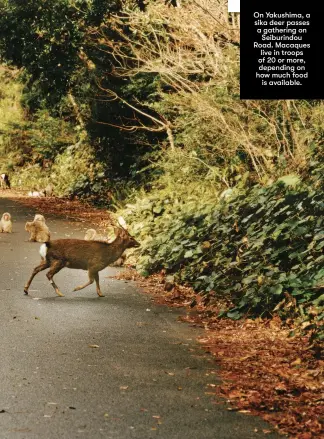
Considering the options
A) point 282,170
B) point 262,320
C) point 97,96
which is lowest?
point 262,320

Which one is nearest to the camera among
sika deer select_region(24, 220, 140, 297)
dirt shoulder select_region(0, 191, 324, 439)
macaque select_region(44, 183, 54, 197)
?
dirt shoulder select_region(0, 191, 324, 439)

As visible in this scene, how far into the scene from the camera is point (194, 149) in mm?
18812

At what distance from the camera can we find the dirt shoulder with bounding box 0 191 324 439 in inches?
252

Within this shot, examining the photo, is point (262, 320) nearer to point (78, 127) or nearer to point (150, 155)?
point (150, 155)

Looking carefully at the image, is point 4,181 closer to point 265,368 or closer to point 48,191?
point 48,191

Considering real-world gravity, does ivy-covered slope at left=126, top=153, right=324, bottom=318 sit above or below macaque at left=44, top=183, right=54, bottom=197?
above

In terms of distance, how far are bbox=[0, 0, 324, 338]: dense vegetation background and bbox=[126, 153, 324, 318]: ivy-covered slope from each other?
0.02m

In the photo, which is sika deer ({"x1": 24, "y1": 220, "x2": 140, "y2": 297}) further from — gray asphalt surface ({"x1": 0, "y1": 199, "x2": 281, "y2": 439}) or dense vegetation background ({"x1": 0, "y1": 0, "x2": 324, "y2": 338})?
dense vegetation background ({"x1": 0, "y1": 0, "x2": 324, "y2": 338})

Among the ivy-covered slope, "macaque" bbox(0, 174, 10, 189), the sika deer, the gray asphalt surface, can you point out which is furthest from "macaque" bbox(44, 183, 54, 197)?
the sika deer

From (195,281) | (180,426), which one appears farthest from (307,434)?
(195,281)

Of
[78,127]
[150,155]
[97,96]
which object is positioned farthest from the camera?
[78,127]

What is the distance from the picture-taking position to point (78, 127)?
112 feet

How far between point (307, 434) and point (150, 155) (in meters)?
20.4

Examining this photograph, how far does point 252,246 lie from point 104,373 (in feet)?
15.0
